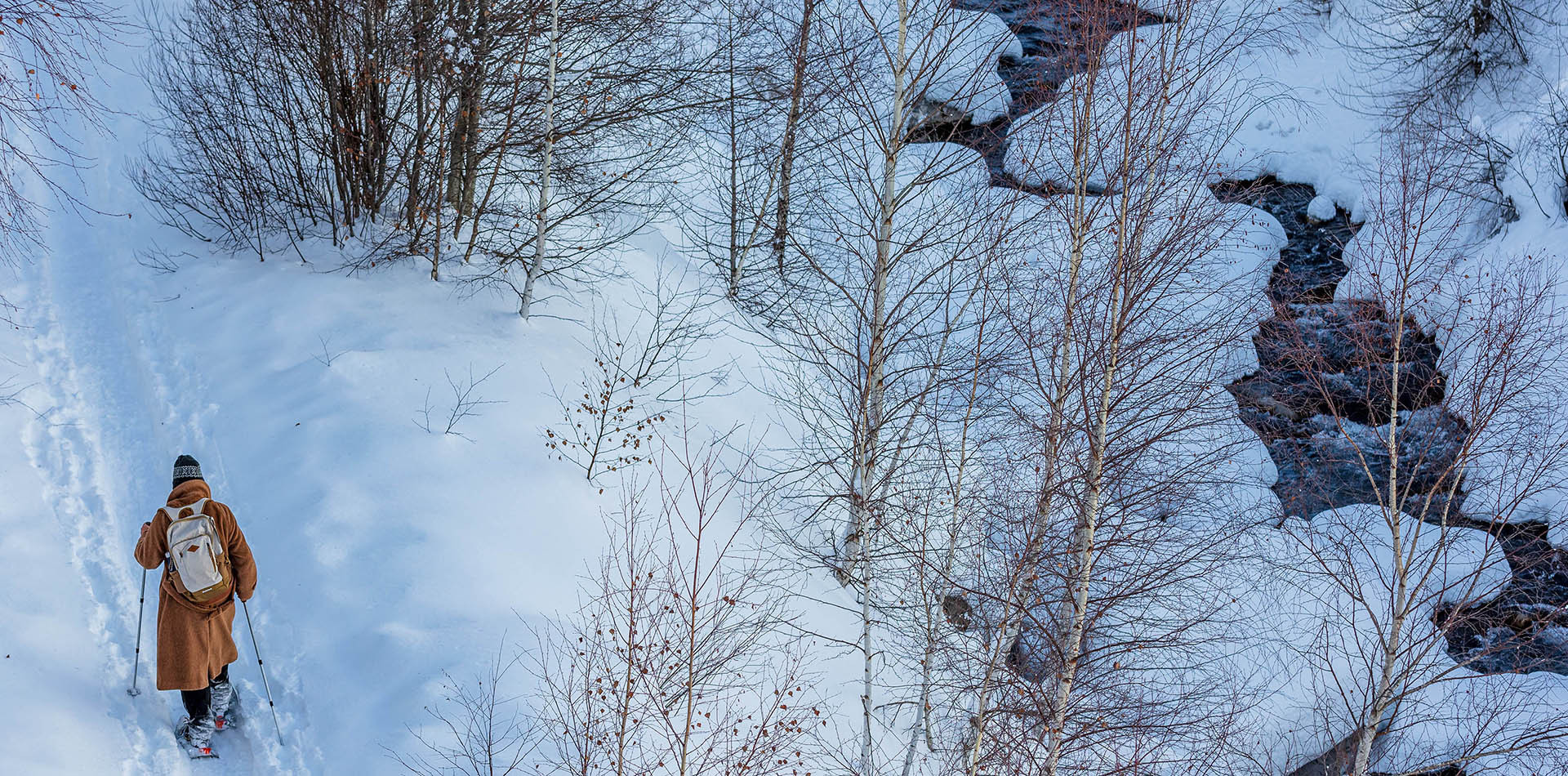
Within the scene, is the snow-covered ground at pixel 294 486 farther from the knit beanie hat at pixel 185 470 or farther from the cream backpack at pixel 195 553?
the knit beanie hat at pixel 185 470

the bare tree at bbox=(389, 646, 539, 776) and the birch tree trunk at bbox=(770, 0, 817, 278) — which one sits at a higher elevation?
the birch tree trunk at bbox=(770, 0, 817, 278)

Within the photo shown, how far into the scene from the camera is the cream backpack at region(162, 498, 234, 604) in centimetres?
645

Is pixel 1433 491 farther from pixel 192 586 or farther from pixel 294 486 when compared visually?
pixel 294 486

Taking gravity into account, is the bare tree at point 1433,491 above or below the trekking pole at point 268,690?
above

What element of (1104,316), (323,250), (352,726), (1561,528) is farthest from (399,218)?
(1561,528)

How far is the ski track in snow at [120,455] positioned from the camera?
6863 millimetres

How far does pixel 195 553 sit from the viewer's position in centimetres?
645

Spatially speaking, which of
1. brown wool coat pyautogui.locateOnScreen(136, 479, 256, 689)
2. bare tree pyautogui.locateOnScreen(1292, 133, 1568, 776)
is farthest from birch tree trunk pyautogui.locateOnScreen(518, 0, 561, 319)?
bare tree pyautogui.locateOnScreen(1292, 133, 1568, 776)

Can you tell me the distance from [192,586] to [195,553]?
8.4 inches

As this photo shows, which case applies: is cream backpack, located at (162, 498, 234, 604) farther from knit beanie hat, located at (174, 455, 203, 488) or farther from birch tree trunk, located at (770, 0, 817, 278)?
birch tree trunk, located at (770, 0, 817, 278)

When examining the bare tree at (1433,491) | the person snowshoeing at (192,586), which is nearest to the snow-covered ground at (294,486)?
the bare tree at (1433,491)

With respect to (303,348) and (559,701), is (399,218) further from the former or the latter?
(559,701)

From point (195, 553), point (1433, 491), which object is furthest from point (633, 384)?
point (1433, 491)

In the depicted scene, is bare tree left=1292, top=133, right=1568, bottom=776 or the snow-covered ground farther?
bare tree left=1292, top=133, right=1568, bottom=776
